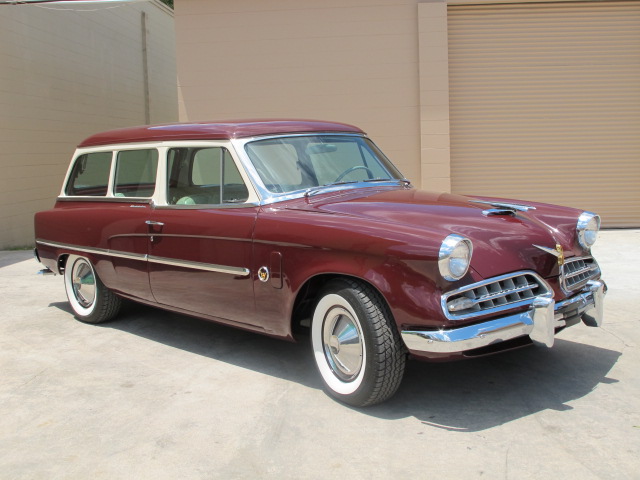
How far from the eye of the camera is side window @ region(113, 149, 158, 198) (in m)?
5.35

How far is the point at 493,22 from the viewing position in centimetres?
1073

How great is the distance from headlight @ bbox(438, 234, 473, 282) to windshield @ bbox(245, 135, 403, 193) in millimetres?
1386

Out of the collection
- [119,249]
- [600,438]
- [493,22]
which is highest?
[493,22]

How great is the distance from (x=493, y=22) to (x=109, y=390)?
8.56 m

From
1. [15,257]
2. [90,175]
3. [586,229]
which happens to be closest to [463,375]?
[586,229]

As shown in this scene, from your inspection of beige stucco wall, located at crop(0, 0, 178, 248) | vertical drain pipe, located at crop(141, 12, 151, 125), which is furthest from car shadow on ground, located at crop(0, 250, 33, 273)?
vertical drain pipe, located at crop(141, 12, 151, 125)

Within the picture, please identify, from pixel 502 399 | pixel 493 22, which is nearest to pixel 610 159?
pixel 493 22

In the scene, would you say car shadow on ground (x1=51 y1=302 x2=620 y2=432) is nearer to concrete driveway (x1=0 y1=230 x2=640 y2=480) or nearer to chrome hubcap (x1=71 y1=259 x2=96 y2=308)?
concrete driveway (x1=0 y1=230 x2=640 y2=480)

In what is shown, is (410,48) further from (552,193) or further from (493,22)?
(552,193)

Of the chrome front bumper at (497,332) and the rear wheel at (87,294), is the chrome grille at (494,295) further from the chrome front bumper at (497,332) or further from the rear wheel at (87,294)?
the rear wheel at (87,294)

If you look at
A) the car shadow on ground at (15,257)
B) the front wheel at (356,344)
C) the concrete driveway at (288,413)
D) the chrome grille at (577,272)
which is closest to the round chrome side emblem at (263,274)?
the front wheel at (356,344)

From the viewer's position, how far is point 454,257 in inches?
138

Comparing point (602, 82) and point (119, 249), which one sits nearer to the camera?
point (119, 249)

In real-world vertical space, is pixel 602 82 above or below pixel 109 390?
above
